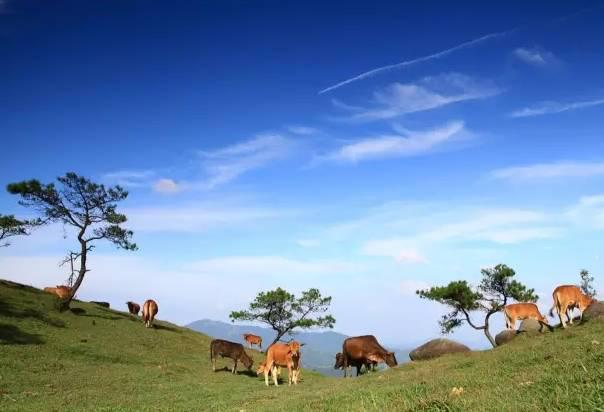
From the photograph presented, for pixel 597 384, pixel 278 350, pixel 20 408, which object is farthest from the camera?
pixel 278 350

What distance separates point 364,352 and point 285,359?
5.98 metres

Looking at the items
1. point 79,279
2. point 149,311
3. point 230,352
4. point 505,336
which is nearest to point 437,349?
point 505,336

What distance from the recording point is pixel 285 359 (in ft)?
102

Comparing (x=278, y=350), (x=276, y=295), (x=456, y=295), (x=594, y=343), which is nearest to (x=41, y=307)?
(x=278, y=350)

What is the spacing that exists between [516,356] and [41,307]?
129ft

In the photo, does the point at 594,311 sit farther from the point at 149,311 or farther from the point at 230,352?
the point at 149,311

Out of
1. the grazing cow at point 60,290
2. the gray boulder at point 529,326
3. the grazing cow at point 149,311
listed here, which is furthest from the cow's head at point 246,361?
the grazing cow at point 60,290

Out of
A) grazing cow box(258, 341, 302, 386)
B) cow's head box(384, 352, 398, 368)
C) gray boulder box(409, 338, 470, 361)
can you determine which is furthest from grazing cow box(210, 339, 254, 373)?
gray boulder box(409, 338, 470, 361)

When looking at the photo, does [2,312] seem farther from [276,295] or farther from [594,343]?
[594,343]

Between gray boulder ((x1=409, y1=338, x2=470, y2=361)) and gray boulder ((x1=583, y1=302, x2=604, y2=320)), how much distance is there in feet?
26.4

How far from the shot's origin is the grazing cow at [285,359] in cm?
3053

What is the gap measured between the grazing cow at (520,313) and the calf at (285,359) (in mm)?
15107

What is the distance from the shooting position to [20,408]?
1933cm

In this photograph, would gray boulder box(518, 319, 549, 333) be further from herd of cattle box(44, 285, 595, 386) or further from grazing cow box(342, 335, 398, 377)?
grazing cow box(342, 335, 398, 377)
